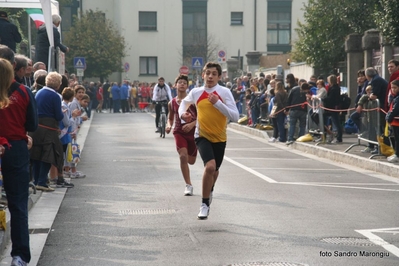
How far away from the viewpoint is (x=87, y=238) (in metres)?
9.42

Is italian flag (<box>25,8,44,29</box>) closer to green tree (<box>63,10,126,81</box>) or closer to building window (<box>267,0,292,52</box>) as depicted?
green tree (<box>63,10,126,81</box>)

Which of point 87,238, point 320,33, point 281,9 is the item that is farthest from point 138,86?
point 87,238

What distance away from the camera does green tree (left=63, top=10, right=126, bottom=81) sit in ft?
204

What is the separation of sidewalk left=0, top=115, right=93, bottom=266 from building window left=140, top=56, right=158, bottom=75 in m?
55.2

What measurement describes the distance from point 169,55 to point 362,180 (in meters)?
53.9

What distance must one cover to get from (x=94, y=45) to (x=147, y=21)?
7218 millimetres

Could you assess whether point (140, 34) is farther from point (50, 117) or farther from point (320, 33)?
point (50, 117)

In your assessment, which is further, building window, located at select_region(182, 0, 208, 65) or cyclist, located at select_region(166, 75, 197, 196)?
building window, located at select_region(182, 0, 208, 65)

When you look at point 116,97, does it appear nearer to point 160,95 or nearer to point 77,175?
point 160,95

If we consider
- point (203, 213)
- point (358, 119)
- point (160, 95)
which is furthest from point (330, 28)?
point (203, 213)

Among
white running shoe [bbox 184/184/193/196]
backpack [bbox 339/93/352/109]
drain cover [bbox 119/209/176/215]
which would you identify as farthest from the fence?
drain cover [bbox 119/209/176/215]

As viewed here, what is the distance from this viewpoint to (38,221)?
34.8 feet

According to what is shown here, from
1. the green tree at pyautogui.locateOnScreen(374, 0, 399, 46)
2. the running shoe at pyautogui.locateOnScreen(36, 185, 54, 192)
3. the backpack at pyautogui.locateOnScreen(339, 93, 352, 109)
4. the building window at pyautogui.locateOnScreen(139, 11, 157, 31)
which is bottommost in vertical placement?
the running shoe at pyautogui.locateOnScreen(36, 185, 54, 192)

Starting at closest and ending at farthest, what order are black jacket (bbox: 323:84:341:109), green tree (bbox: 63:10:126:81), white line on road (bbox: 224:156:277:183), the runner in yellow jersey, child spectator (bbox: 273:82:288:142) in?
the runner in yellow jersey
white line on road (bbox: 224:156:277:183)
black jacket (bbox: 323:84:341:109)
child spectator (bbox: 273:82:288:142)
green tree (bbox: 63:10:126:81)
